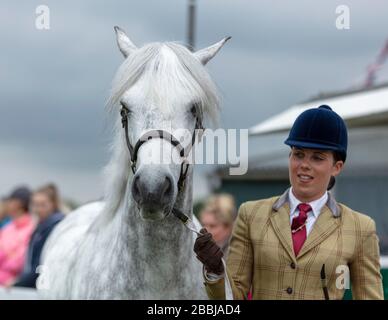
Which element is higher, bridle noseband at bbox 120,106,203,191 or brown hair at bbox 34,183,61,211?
brown hair at bbox 34,183,61,211

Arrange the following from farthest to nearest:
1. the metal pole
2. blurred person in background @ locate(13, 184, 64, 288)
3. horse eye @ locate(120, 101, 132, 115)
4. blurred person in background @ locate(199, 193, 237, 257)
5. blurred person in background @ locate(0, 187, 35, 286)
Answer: the metal pole, blurred person in background @ locate(0, 187, 35, 286), blurred person in background @ locate(13, 184, 64, 288), blurred person in background @ locate(199, 193, 237, 257), horse eye @ locate(120, 101, 132, 115)

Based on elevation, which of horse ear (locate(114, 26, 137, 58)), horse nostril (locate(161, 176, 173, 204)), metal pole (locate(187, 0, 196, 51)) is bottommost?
horse nostril (locate(161, 176, 173, 204))

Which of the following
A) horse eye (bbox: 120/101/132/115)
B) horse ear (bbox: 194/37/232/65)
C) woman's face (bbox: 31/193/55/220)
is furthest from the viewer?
woman's face (bbox: 31/193/55/220)

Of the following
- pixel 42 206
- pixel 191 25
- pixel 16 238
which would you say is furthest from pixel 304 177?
pixel 191 25

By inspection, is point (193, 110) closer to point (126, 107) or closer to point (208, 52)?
point (126, 107)

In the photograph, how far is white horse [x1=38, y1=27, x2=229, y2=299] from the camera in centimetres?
372

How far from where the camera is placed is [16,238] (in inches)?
321

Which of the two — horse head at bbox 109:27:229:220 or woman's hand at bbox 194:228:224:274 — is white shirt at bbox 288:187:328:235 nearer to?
woman's hand at bbox 194:228:224:274

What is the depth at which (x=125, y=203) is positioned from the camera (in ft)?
13.4

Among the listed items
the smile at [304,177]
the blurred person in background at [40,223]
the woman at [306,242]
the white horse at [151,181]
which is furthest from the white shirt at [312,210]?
the blurred person in background at [40,223]

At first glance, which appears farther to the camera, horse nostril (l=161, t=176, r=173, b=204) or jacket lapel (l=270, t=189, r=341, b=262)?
horse nostril (l=161, t=176, r=173, b=204)

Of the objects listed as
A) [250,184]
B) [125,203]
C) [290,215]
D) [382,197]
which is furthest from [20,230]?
[250,184]

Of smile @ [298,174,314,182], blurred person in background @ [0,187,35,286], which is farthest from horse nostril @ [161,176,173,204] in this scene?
blurred person in background @ [0,187,35,286]

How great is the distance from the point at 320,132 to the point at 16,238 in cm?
522
